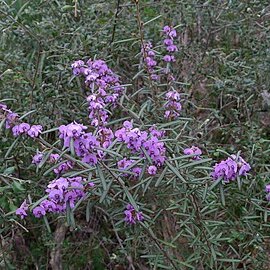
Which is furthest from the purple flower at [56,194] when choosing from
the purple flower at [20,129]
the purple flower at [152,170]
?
the purple flower at [152,170]

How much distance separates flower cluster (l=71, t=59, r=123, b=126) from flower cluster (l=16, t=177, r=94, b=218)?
321mm

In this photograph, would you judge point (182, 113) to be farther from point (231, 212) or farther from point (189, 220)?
point (189, 220)

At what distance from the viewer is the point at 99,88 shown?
2.59 meters

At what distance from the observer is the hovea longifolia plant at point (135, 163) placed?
2.18 metres

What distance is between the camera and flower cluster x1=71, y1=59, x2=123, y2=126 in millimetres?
2404

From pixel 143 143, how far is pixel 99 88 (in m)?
0.54

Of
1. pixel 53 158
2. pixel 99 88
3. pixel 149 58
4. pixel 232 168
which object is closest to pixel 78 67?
pixel 99 88

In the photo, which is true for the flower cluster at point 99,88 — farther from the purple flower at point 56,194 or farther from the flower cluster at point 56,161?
the purple flower at point 56,194

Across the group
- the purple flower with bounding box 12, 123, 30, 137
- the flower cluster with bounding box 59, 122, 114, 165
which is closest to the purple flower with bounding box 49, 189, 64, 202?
the flower cluster with bounding box 59, 122, 114, 165

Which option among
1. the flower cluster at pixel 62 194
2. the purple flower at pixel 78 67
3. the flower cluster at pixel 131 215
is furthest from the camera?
the purple flower at pixel 78 67

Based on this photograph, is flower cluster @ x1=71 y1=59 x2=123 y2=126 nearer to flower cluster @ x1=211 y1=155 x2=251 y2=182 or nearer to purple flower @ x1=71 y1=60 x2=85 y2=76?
purple flower @ x1=71 y1=60 x2=85 y2=76

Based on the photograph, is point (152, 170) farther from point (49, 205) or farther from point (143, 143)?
point (49, 205)

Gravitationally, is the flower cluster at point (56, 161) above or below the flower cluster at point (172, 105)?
above

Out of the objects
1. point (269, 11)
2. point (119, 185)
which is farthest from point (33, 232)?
point (269, 11)
